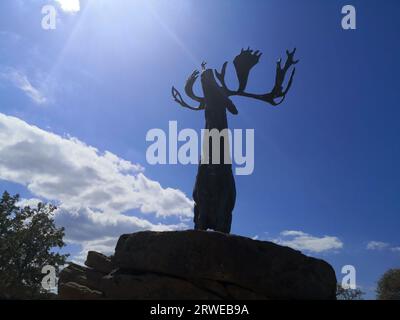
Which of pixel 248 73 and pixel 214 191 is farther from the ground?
pixel 248 73

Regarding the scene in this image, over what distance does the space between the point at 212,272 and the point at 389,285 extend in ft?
111

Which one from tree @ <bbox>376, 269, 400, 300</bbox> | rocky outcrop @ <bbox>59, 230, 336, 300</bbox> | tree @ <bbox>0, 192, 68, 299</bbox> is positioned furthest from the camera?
tree @ <bbox>376, 269, 400, 300</bbox>

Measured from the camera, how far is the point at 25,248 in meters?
28.2

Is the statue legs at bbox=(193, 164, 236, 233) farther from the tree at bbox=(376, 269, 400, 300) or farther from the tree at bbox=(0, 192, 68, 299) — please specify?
the tree at bbox=(376, 269, 400, 300)

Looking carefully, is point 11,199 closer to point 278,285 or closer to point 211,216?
point 211,216

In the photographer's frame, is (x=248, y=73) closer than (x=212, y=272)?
No

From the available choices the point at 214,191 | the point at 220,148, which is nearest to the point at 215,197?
the point at 214,191

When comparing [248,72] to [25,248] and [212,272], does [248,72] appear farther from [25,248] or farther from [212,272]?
[25,248]

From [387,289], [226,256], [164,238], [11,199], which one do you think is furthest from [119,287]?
[387,289]

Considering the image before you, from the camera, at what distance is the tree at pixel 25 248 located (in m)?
25.7

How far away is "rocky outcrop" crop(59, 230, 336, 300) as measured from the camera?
626 centimetres

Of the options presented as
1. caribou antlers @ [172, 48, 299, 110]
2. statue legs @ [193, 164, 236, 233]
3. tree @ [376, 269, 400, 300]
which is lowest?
tree @ [376, 269, 400, 300]

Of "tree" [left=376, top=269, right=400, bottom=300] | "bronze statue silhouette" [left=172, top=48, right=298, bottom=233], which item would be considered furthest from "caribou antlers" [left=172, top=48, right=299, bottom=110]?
"tree" [left=376, top=269, right=400, bottom=300]

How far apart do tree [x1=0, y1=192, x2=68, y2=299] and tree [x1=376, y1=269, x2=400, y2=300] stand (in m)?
24.4
